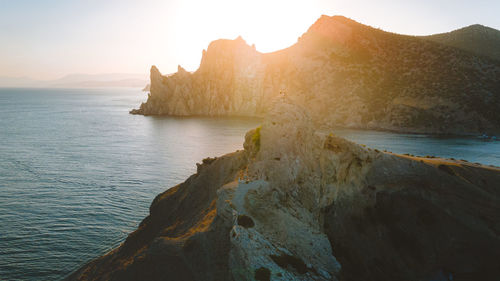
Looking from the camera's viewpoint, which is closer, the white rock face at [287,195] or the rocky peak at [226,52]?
the white rock face at [287,195]

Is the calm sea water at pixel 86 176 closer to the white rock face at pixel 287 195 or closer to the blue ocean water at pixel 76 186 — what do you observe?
the blue ocean water at pixel 76 186

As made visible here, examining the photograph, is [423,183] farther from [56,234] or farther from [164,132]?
[164,132]

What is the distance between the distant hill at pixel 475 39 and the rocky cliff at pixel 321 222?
532 ft

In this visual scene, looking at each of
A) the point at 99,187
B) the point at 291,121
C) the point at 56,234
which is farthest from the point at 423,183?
the point at 99,187

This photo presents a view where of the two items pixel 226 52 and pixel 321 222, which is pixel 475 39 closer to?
pixel 226 52

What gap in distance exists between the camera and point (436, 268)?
21.5 metres

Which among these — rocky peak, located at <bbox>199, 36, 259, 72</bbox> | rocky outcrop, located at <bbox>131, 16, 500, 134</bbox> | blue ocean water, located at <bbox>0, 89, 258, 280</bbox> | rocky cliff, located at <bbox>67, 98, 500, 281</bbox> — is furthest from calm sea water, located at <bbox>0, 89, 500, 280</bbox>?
rocky peak, located at <bbox>199, 36, 259, 72</bbox>

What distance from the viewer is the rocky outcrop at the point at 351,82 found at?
109062mm

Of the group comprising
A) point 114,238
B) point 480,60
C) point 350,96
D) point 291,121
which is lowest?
point 114,238

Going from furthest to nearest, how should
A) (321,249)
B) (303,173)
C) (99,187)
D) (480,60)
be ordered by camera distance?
(480,60), (99,187), (303,173), (321,249)

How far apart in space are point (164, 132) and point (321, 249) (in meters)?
91.9

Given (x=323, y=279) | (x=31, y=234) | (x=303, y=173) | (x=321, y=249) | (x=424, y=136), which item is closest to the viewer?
(x=323, y=279)

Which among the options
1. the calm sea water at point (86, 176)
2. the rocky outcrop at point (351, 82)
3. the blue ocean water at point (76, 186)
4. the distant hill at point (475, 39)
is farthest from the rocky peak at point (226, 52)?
the distant hill at point (475, 39)

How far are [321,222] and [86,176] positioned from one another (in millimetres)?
46601
